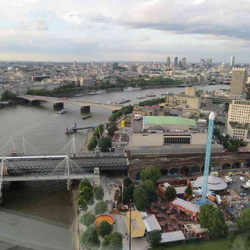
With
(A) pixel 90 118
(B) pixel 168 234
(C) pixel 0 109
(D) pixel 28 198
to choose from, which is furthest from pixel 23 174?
(C) pixel 0 109

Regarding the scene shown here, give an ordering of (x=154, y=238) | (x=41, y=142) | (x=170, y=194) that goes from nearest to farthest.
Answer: (x=154, y=238), (x=170, y=194), (x=41, y=142)

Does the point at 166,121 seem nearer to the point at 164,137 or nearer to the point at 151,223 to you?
the point at 164,137

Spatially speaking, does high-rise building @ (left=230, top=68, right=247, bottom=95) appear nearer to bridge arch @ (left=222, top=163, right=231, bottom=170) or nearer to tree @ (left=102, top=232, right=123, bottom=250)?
bridge arch @ (left=222, top=163, right=231, bottom=170)

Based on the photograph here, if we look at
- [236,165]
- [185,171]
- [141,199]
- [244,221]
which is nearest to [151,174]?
[141,199]

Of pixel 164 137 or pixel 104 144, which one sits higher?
pixel 164 137

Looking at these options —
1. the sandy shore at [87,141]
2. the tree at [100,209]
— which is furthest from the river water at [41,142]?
the tree at [100,209]
